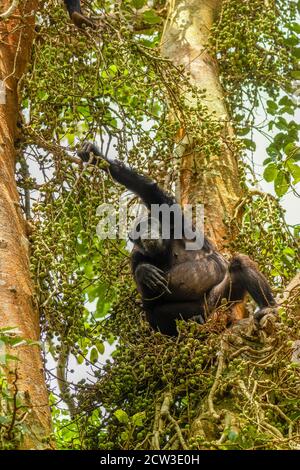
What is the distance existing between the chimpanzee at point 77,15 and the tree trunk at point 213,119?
1.12 metres

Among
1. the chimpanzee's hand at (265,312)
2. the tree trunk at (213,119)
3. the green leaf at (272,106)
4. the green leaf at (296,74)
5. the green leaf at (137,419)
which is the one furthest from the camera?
the green leaf at (272,106)

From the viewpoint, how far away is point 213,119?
640 centimetres

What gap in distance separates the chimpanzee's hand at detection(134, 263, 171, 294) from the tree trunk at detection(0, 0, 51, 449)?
4.60 ft

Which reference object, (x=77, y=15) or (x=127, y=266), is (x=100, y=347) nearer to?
(x=127, y=266)

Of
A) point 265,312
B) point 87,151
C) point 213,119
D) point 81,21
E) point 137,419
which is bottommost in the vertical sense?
point 137,419

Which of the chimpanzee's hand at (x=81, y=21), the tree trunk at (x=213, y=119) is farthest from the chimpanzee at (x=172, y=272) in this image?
the chimpanzee's hand at (x=81, y=21)

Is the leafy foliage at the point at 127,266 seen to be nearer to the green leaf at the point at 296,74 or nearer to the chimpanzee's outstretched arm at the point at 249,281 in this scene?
the chimpanzee's outstretched arm at the point at 249,281

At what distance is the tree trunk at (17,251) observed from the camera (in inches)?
148

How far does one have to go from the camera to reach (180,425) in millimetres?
4711

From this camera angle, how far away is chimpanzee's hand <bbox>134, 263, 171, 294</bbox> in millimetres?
6070

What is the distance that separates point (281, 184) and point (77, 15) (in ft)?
6.92

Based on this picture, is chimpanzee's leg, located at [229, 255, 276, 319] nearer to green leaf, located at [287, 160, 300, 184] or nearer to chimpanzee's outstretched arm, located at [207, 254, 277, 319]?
chimpanzee's outstretched arm, located at [207, 254, 277, 319]

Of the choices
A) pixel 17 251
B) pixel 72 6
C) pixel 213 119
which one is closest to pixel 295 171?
pixel 213 119

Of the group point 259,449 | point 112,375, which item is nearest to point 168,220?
point 112,375
